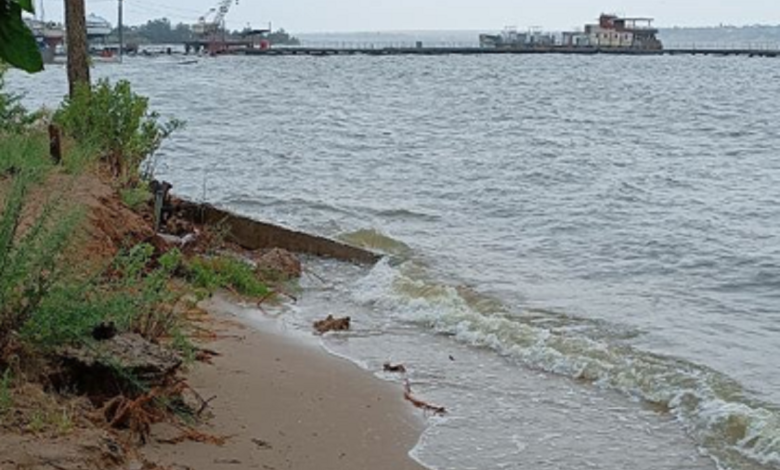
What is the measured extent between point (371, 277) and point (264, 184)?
32.2ft

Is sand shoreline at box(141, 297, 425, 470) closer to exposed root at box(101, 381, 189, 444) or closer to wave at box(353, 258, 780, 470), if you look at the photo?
exposed root at box(101, 381, 189, 444)

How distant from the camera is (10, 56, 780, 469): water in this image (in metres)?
8.50

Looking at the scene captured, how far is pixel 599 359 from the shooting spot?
10336mm

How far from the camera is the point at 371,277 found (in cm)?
1390

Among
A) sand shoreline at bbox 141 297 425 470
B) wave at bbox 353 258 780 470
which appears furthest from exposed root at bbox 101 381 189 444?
wave at bbox 353 258 780 470

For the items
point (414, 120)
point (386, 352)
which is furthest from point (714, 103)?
point (386, 352)

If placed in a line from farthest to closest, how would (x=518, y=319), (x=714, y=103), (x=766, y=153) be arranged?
(x=714, y=103) → (x=766, y=153) → (x=518, y=319)

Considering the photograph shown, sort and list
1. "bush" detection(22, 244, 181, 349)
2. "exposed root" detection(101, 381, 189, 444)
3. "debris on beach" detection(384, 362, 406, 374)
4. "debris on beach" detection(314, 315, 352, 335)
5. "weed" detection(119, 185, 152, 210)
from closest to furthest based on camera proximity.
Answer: "exposed root" detection(101, 381, 189, 444) < "bush" detection(22, 244, 181, 349) < "debris on beach" detection(384, 362, 406, 374) < "debris on beach" detection(314, 315, 352, 335) < "weed" detection(119, 185, 152, 210)

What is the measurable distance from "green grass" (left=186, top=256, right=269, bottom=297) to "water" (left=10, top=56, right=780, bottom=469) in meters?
0.52

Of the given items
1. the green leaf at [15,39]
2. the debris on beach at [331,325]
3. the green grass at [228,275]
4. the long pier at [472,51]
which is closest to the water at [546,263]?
the debris on beach at [331,325]

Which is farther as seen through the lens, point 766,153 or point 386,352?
point 766,153

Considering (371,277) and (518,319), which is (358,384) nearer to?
(518,319)

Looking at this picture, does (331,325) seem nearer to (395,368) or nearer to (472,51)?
(395,368)

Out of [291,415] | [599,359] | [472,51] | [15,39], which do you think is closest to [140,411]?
[291,415]
